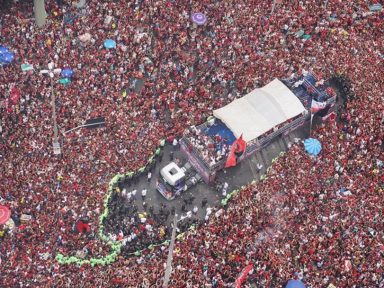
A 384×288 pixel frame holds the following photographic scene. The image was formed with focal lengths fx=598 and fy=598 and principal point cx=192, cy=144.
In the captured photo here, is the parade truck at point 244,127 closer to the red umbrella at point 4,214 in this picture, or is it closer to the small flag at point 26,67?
the red umbrella at point 4,214

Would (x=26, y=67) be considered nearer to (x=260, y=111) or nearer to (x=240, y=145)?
(x=240, y=145)

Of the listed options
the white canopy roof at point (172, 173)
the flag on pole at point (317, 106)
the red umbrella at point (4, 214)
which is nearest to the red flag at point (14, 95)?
the red umbrella at point (4, 214)

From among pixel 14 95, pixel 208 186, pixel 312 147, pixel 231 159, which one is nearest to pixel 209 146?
pixel 231 159

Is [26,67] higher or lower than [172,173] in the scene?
higher

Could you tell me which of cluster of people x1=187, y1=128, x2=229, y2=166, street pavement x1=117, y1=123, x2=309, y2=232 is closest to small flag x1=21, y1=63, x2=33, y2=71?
street pavement x1=117, y1=123, x2=309, y2=232

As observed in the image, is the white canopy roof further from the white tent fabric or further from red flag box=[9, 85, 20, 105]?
red flag box=[9, 85, 20, 105]
